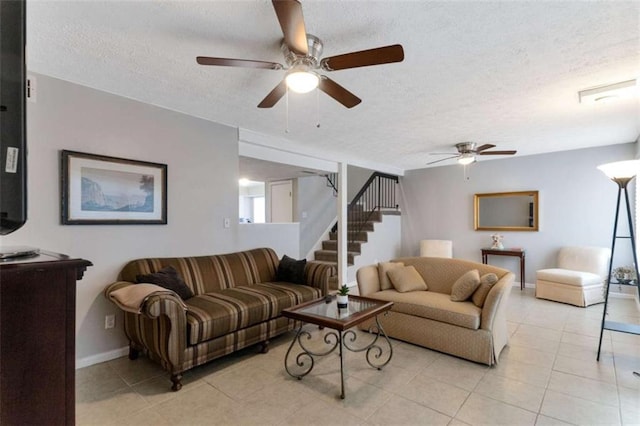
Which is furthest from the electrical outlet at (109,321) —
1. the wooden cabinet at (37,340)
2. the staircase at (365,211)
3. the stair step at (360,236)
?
the stair step at (360,236)

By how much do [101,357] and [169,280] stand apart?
88 centimetres

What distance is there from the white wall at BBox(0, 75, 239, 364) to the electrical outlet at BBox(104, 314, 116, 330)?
0.10 ft

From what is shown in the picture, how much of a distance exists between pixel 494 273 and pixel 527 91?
1709 mm

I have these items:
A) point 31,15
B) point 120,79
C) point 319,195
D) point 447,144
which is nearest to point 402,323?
point 447,144

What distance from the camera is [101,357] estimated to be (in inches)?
109

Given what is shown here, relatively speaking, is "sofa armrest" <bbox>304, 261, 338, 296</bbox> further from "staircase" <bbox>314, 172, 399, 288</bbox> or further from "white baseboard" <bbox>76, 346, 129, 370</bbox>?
"staircase" <bbox>314, 172, 399, 288</bbox>

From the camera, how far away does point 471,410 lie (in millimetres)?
2086

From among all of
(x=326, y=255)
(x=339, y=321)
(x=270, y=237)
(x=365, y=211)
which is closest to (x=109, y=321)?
(x=339, y=321)

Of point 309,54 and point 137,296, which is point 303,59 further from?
point 137,296

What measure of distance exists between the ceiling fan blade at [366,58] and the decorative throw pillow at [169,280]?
86.7 inches

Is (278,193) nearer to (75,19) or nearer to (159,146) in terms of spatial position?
(159,146)

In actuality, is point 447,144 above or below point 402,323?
above

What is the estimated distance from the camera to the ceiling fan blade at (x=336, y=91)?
6.77ft

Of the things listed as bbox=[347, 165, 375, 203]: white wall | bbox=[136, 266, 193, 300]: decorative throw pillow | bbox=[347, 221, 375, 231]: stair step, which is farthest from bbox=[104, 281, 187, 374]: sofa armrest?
bbox=[347, 165, 375, 203]: white wall
